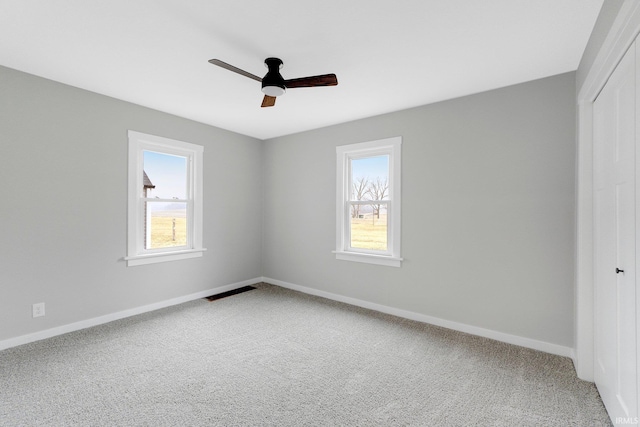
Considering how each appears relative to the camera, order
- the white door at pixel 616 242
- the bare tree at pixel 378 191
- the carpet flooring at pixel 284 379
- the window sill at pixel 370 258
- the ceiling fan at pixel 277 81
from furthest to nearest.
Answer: the bare tree at pixel 378 191 < the window sill at pixel 370 258 < the ceiling fan at pixel 277 81 < the carpet flooring at pixel 284 379 < the white door at pixel 616 242

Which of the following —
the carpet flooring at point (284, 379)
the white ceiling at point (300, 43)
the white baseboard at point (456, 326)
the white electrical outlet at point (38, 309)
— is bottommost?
the carpet flooring at point (284, 379)

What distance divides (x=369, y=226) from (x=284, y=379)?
2.33m

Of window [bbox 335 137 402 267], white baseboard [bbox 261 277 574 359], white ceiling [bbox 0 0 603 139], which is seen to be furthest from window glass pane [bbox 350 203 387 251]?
white ceiling [bbox 0 0 603 139]

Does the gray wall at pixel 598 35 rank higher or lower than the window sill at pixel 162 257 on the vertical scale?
higher

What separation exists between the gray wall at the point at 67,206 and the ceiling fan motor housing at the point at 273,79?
6.87 feet

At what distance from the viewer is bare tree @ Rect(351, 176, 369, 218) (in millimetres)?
4164

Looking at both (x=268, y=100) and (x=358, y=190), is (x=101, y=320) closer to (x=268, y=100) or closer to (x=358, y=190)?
(x=268, y=100)

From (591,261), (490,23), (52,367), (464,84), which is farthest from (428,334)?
(52,367)

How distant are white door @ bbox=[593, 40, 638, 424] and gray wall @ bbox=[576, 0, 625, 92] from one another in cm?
23

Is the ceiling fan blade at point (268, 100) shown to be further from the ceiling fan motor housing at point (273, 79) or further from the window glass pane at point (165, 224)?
the window glass pane at point (165, 224)

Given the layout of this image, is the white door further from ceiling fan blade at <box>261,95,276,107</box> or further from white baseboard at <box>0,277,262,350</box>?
white baseboard at <box>0,277,262,350</box>

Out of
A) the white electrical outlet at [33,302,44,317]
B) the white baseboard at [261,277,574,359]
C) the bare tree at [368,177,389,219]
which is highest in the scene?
the bare tree at [368,177,389,219]

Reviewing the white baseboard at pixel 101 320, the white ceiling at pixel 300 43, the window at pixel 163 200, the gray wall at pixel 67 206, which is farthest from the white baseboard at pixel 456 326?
the white ceiling at pixel 300 43

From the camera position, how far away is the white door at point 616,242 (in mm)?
1551
